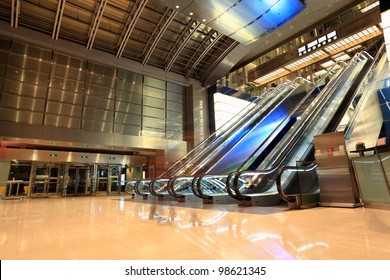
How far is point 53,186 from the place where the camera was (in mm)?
15398

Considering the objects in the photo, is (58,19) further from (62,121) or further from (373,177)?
(373,177)

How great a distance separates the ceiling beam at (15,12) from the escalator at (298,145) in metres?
13.7

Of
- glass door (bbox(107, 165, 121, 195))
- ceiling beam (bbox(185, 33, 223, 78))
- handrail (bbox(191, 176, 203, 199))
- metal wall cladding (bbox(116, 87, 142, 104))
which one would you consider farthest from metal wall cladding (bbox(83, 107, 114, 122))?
handrail (bbox(191, 176, 203, 199))

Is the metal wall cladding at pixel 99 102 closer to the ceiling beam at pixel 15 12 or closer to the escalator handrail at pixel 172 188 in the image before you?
the ceiling beam at pixel 15 12

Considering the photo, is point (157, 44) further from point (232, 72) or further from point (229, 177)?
point (229, 177)

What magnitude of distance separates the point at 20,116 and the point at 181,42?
1079 cm

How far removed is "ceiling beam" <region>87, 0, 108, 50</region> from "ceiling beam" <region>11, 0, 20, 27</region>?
358cm

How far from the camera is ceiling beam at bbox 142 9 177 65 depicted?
1520 cm

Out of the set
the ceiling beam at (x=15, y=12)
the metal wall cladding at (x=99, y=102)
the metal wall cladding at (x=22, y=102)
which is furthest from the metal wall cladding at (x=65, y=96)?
the ceiling beam at (x=15, y=12)

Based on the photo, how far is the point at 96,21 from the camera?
14328 millimetres

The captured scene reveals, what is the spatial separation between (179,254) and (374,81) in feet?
35.5

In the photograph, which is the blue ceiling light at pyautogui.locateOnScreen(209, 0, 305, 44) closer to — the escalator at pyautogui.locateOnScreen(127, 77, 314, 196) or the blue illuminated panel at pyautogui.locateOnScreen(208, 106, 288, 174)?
the escalator at pyautogui.locateOnScreen(127, 77, 314, 196)

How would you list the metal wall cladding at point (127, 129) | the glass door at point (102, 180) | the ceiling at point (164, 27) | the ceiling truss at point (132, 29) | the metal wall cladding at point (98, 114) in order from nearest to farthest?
the ceiling at point (164, 27)
the ceiling truss at point (132, 29)
the metal wall cladding at point (98, 114)
the metal wall cladding at point (127, 129)
the glass door at point (102, 180)

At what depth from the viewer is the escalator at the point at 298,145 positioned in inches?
246
